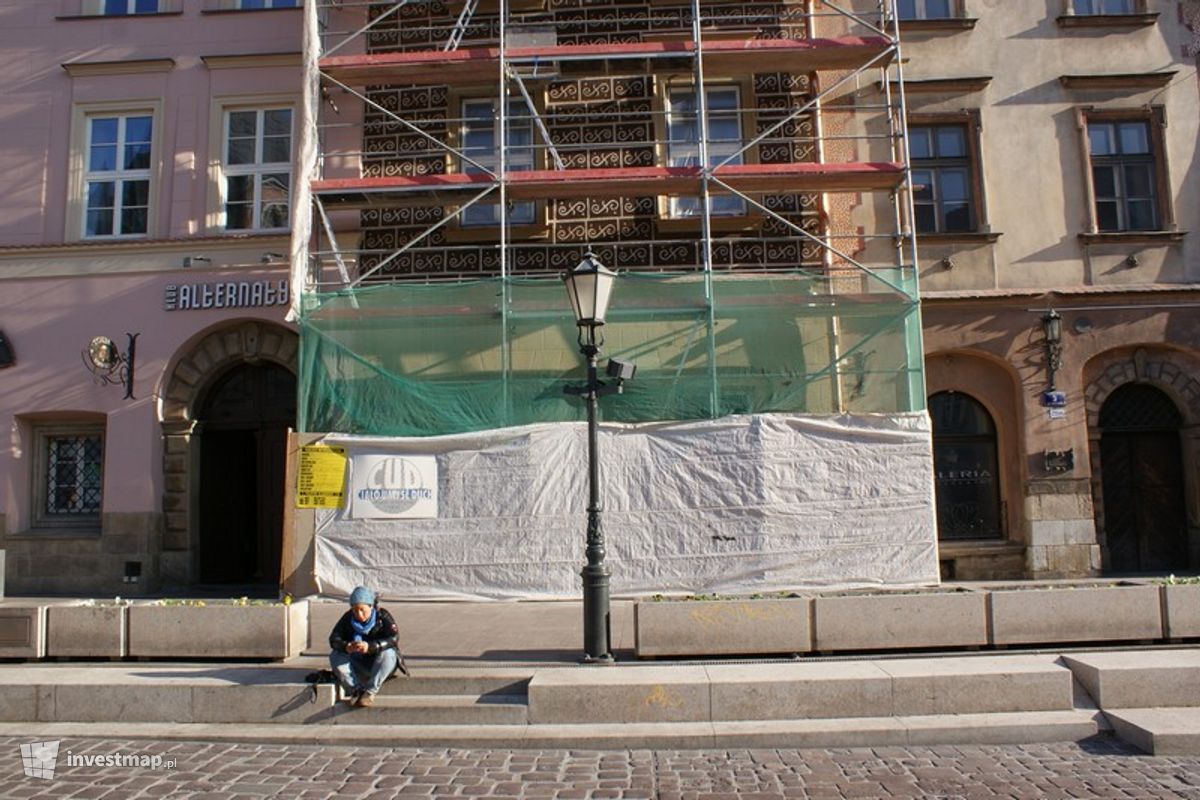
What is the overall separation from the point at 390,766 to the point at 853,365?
8972 mm

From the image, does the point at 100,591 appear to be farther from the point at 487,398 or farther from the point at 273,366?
the point at 487,398

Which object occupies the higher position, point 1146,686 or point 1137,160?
point 1137,160

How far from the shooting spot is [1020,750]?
23.0 feet

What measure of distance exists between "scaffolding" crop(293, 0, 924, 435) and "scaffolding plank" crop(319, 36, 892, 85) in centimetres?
4

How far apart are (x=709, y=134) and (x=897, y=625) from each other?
9.35 meters

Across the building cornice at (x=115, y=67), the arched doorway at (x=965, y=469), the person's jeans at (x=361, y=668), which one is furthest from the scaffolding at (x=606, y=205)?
the person's jeans at (x=361, y=668)

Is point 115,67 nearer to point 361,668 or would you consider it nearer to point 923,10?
point 361,668

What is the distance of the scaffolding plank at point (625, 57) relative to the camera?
14242mm

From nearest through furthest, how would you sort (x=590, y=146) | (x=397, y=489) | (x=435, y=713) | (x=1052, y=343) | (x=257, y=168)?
(x=435, y=713) < (x=397, y=489) < (x=1052, y=343) < (x=590, y=146) < (x=257, y=168)

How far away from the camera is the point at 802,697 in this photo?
7.50 metres

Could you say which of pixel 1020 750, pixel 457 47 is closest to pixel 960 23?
pixel 457 47

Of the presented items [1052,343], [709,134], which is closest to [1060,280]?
[1052,343]

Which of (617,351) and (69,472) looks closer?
(617,351)

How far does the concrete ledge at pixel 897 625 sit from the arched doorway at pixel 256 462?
10.1 m
